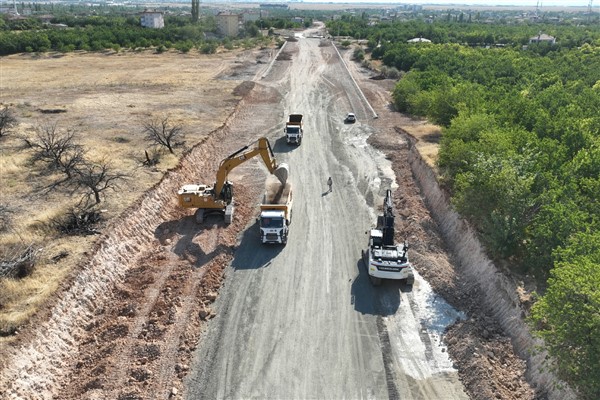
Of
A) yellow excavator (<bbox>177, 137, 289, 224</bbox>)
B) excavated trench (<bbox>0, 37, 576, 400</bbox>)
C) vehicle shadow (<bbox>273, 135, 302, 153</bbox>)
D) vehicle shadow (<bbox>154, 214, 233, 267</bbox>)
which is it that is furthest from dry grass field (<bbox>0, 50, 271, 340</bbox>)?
vehicle shadow (<bbox>273, 135, 302, 153</bbox>)

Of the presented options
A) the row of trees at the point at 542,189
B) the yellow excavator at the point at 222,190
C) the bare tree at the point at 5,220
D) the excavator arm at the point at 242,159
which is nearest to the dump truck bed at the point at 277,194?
the yellow excavator at the point at 222,190

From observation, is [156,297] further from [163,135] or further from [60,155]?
[163,135]

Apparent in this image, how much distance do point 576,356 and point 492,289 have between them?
8.01 metres

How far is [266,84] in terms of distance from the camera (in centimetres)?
7131

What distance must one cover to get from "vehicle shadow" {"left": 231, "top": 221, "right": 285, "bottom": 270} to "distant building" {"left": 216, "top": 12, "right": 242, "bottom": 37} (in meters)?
121

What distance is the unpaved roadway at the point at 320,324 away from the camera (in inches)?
737

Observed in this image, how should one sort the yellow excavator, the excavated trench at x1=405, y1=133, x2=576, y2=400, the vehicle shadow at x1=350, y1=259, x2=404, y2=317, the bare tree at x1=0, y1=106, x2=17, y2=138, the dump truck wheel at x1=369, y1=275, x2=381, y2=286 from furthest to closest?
the bare tree at x1=0, y1=106, x2=17, y2=138
the yellow excavator
the dump truck wheel at x1=369, y1=275, x2=381, y2=286
the vehicle shadow at x1=350, y1=259, x2=404, y2=317
the excavated trench at x1=405, y1=133, x2=576, y2=400

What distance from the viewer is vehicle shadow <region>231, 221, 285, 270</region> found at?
87.5ft

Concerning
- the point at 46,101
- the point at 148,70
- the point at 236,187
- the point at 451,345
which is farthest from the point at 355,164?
the point at 148,70

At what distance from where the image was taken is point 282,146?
45.9m

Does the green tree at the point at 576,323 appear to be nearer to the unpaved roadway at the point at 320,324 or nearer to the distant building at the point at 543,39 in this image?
the unpaved roadway at the point at 320,324

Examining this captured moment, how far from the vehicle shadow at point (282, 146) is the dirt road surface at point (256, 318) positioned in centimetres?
923

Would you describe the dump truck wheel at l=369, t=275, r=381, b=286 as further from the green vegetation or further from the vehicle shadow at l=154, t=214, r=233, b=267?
the green vegetation

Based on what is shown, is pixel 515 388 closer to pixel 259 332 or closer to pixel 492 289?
pixel 492 289
